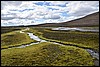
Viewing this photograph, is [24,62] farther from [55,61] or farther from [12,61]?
[55,61]

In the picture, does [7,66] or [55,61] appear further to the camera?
[55,61]

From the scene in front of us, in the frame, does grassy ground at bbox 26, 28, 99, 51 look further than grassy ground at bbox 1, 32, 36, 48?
No

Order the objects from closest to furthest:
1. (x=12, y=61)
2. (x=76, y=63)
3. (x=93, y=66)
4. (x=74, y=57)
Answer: (x=93, y=66)
(x=76, y=63)
(x=12, y=61)
(x=74, y=57)

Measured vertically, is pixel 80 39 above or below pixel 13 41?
below

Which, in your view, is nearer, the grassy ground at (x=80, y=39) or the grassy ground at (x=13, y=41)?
the grassy ground at (x=80, y=39)

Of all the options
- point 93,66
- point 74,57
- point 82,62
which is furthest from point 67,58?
point 93,66

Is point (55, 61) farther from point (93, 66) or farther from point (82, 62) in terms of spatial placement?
point (93, 66)

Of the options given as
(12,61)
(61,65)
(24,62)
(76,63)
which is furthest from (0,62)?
(76,63)

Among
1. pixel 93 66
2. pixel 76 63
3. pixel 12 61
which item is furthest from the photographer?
pixel 12 61

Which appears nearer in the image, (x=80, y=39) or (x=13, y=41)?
(x=13, y=41)
